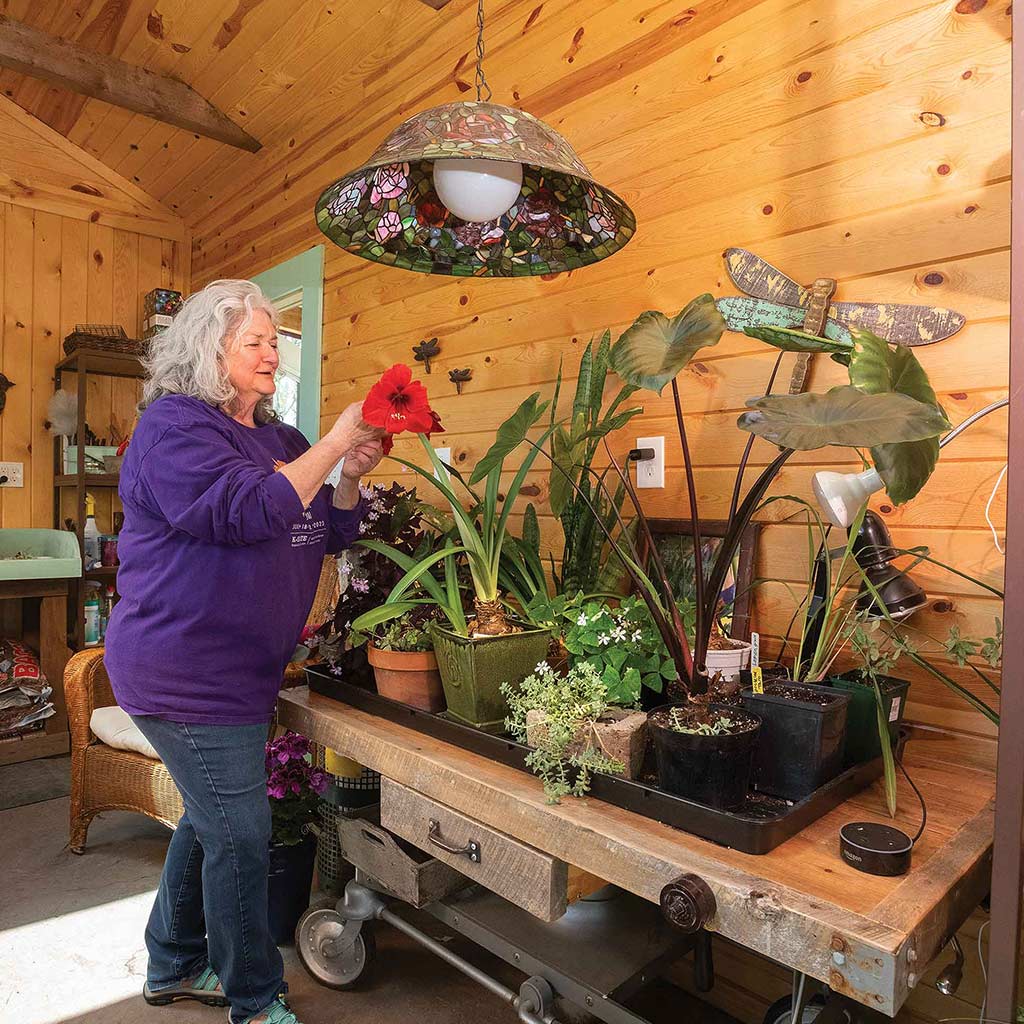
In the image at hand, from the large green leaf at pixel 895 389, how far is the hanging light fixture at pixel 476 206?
0.44m

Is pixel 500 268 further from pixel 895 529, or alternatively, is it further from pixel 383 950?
pixel 383 950

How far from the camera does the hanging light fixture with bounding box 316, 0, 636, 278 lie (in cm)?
113

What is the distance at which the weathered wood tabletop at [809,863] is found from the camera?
33.7 inches

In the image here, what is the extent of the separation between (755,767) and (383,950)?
4.49 feet

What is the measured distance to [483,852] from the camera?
1267 mm

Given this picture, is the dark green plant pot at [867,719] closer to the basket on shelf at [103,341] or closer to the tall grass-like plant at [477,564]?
the tall grass-like plant at [477,564]

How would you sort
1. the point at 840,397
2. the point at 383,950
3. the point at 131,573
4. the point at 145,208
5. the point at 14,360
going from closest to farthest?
the point at 840,397 → the point at 131,573 → the point at 383,950 → the point at 14,360 → the point at 145,208

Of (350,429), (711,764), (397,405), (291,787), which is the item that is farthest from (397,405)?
(291,787)

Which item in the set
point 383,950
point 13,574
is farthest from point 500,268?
point 13,574

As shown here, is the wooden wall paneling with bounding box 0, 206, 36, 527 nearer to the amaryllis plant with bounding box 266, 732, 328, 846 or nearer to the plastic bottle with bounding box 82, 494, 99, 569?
the plastic bottle with bounding box 82, 494, 99, 569

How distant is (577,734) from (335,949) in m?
1.08

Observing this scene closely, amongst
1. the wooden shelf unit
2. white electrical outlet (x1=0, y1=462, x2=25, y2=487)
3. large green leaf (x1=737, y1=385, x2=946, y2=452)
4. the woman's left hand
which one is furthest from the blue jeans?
white electrical outlet (x1=0, y1=462, x2=25, y2=487)

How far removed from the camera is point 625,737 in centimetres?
122

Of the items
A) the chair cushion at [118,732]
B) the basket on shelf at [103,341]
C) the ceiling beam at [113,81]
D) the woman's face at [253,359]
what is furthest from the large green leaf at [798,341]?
the basket on shelf at [103,341]
